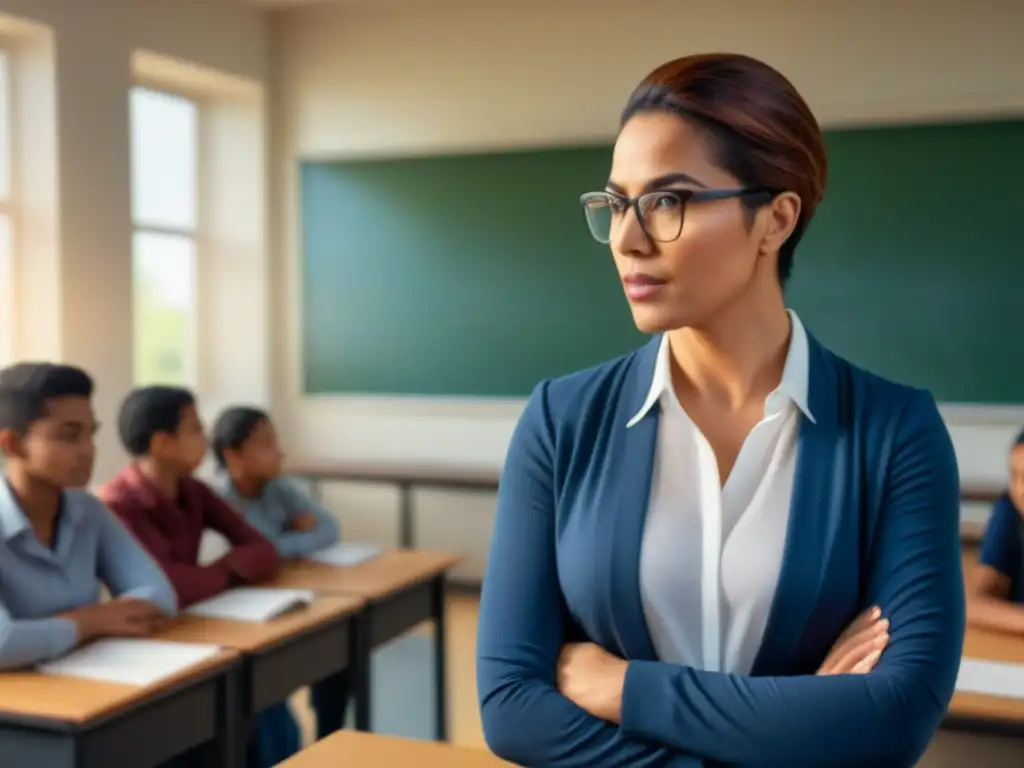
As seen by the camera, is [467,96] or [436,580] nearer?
[436,580]

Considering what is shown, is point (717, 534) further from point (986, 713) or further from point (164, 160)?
point (164, 160)

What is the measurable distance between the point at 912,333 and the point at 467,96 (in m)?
2.45

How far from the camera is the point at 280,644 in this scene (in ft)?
8.35

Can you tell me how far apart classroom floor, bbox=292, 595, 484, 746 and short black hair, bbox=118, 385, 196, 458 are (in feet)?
3.49

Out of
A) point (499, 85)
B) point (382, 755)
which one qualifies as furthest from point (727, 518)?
point (499, 85)

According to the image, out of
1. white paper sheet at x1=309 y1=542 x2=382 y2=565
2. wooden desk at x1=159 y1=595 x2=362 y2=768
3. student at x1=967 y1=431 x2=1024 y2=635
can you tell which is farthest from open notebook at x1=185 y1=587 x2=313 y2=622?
student at x1=967 y1=431 x2=1024 y2=635

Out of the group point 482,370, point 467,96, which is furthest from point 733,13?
point 482,370

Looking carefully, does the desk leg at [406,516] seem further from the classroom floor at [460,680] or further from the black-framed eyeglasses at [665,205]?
the black-framed eyeglasses at [665,205]

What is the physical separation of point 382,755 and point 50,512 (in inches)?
48.8

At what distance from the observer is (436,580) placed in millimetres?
3471

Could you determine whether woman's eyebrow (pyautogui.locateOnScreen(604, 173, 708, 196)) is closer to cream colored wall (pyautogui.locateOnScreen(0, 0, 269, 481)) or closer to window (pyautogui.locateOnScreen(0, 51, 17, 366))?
cream colored wall (pyautogui.locateOnScreen(0, 0, 269, 481))

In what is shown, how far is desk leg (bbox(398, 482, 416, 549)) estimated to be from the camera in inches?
216

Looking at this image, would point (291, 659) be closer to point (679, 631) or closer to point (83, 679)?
point (83, 679)

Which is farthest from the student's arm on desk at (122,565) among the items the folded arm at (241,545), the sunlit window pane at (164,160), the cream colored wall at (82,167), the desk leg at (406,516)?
the sunlit window pane at (164,160)
